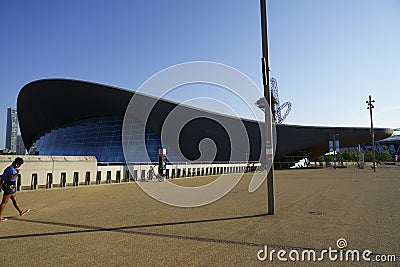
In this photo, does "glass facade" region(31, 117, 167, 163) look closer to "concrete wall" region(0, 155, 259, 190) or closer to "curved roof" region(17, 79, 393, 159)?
"curved roof" region(17, 79, 393, 159)

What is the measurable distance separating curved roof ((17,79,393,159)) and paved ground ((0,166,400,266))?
119ft

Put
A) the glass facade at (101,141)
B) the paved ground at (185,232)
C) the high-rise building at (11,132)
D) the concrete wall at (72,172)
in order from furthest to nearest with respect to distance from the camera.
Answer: the high-rise building at (11,132) → the glass facade at (101,141) → the concrete wall at (72,172) → the paved ground at (185,232)

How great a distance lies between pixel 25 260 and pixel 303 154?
57.5 metres

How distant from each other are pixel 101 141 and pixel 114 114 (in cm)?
599

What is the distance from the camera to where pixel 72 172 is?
1719 cm

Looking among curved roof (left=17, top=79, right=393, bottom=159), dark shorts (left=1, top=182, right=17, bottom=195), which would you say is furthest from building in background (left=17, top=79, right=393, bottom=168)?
dark shorts (left=1, top=182, right=17, bottom=195)

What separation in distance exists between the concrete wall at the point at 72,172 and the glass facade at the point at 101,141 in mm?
16852

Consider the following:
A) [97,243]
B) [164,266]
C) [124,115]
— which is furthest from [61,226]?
[124,115]

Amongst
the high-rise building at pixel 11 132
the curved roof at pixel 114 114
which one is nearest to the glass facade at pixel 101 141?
the curved roof at pixel 114 114

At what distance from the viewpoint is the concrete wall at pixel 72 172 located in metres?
14.5

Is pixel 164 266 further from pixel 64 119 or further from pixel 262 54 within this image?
pixel 64 119

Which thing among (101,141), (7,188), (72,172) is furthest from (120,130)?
(7,188)

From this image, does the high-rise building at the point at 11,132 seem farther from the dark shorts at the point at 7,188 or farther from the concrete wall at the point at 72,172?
the dark shorts at the point at 7,188

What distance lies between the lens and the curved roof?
47.1 meters
